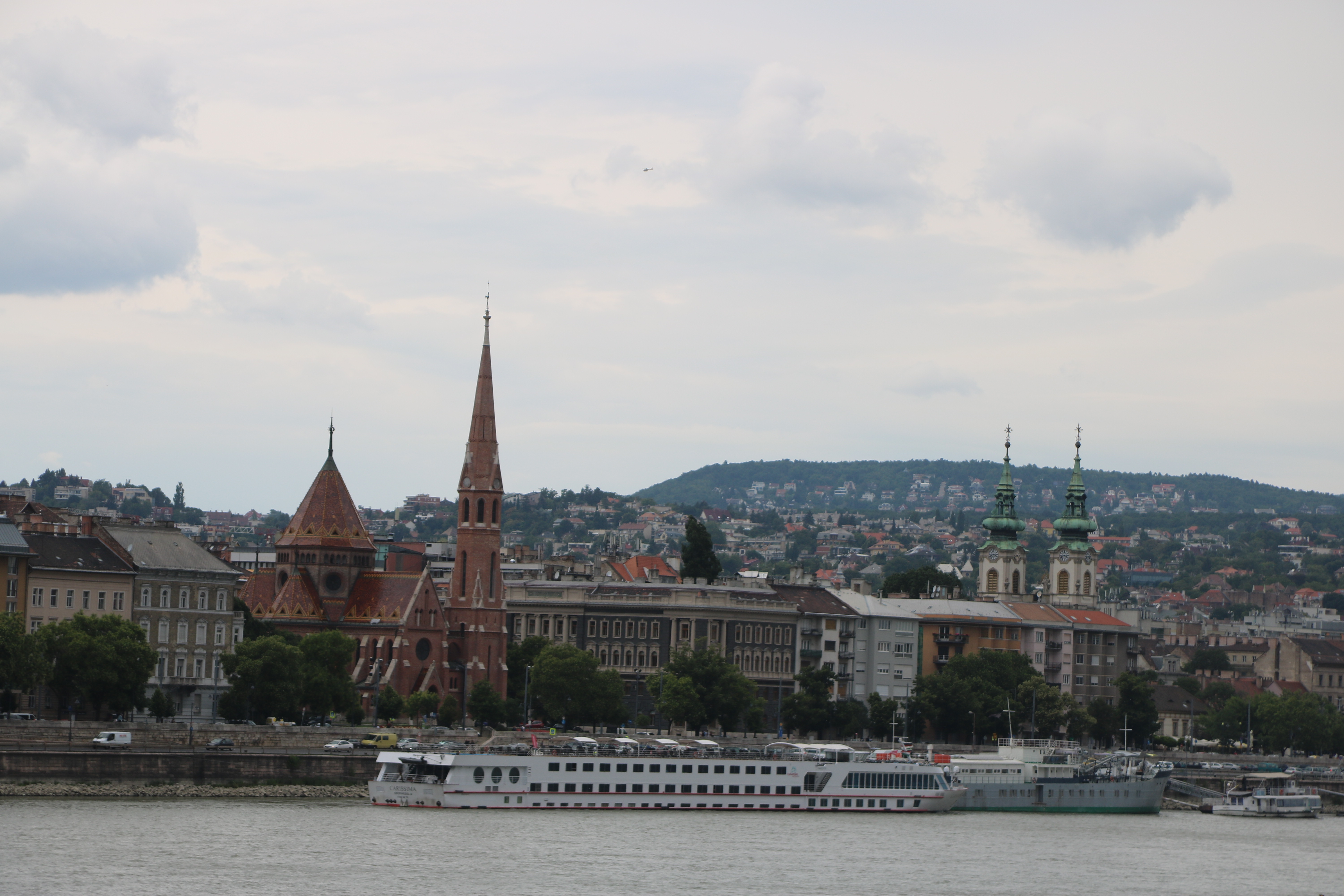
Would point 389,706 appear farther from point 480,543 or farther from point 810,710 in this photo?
point 810,710

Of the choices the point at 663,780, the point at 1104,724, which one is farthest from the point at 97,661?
the point at 1104,724

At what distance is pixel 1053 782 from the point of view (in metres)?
131

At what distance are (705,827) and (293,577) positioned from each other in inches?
2427

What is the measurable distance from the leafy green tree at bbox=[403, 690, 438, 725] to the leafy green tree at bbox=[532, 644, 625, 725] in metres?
5.99

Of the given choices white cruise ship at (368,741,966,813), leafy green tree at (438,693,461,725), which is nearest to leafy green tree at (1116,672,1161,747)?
leafy green tree at (438,693,461,725)

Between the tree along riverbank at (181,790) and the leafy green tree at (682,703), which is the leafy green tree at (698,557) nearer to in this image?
the leafy green tree at (682,703)

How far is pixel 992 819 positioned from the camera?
119 meters

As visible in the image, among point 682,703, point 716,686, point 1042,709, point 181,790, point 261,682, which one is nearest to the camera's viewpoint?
point 181,790

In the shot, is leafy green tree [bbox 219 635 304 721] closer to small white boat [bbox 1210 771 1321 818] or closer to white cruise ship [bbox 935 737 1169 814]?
white cruise ship [bbox 935 737 1169 814]

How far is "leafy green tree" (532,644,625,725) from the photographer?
142m

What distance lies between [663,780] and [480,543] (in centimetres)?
4248

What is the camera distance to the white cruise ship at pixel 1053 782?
422ft

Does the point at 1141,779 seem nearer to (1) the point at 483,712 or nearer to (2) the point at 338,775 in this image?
(1) the point at 483,712

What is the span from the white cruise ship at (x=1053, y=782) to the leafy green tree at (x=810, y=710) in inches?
818
